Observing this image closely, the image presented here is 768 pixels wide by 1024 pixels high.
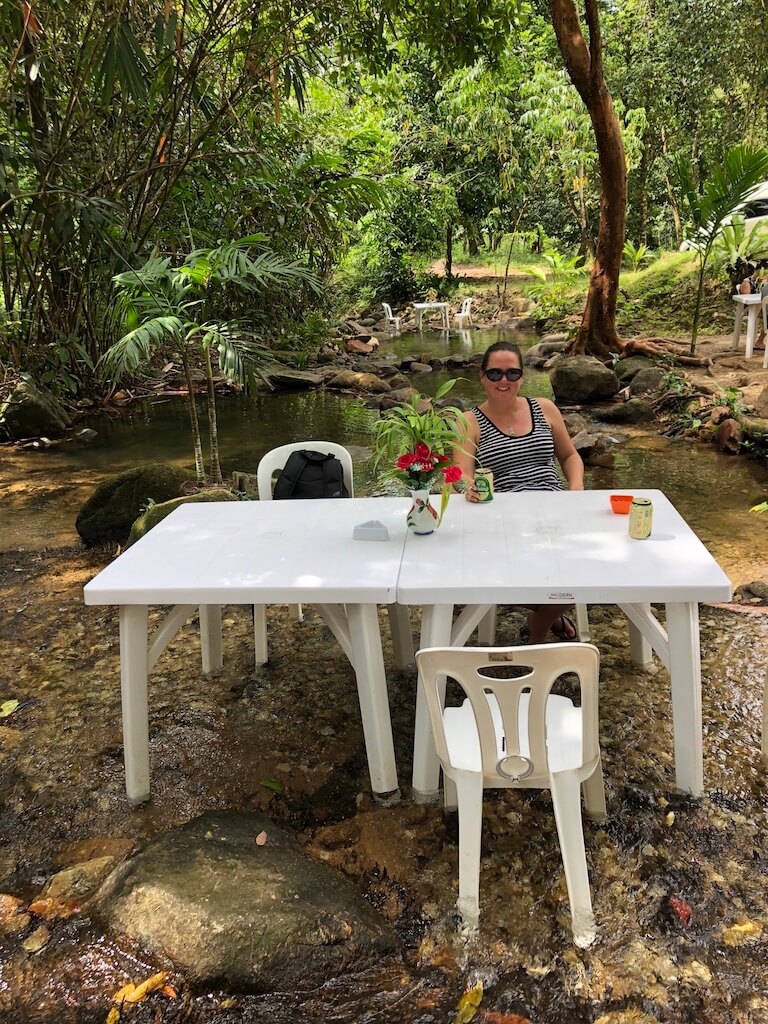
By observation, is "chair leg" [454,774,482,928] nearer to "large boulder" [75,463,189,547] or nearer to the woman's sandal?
the woman's sandal

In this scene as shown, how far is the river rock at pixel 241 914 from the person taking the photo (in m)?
1.76

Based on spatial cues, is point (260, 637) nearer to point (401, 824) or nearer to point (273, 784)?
point (273, 784)

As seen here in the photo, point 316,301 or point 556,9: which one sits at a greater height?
point 556,9

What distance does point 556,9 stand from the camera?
773cm

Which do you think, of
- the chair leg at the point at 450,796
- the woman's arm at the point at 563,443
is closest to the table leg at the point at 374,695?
the chair leg at the point at 450,796

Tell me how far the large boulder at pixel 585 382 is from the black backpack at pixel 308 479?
574 centimetres

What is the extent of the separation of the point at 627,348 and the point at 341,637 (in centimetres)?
851

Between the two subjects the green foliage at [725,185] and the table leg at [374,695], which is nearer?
the table leg at [374,695]

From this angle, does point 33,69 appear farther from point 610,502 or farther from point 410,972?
point 410,972

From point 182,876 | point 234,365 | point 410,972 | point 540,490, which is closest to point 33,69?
point 234,365

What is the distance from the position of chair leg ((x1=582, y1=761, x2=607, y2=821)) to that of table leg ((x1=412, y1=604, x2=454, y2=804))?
45cm

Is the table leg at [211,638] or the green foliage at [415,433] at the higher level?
the green foliage at [415,433]

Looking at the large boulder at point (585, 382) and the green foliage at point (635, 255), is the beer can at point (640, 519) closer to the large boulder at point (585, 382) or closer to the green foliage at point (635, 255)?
the large boulder at point (585, 382)

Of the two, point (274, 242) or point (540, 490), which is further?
point (274, 242)
